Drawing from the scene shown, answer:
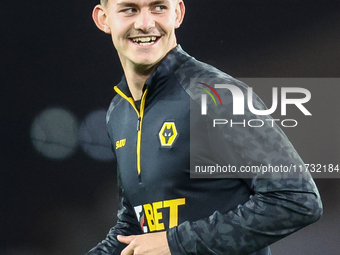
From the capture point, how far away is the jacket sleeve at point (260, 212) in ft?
3.09

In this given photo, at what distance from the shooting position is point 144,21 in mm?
1130

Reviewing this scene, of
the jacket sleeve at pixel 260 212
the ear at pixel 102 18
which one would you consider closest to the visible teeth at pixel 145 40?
the ear at pixel 102 18

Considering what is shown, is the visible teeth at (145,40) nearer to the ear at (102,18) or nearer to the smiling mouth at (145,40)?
the smiling mouth at (145,40)

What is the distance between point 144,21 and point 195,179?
39 cm

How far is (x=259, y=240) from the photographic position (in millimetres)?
951

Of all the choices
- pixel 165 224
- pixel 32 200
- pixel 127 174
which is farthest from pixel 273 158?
pixel 32 200

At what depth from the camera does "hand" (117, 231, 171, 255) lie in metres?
0.98

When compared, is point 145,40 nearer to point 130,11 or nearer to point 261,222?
point 130,11

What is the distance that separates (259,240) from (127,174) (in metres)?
0.41

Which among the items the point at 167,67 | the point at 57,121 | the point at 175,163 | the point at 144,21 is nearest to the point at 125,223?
the point at 175,163

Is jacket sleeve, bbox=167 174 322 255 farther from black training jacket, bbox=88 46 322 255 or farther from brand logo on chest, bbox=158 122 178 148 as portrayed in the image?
brand logo on chest, bbox=158 122 178 148

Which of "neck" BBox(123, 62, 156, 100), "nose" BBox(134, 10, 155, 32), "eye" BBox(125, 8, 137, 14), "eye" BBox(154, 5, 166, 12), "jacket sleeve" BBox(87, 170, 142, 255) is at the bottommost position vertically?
"jacket sleeve" BBox(87, 170, 142, 255)

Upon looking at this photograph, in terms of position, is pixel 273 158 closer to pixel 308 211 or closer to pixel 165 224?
pixel 308 211

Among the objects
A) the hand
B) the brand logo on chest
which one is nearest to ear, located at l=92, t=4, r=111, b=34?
the brand logo on chest
